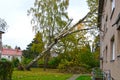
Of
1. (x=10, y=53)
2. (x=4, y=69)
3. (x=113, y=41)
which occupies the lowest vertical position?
(x=4, y=69)

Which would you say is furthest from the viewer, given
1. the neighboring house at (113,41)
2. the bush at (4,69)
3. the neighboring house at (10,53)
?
the neighboring house at (10,53)

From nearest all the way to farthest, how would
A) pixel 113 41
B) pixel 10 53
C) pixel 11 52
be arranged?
pixel 113 41, pixel 10 53, pixel 11 52

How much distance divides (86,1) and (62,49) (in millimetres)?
8775

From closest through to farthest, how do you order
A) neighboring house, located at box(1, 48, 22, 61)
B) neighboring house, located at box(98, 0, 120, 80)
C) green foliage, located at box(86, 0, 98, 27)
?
neighboring house, located at box(98, 0, 120, 80) → green foliage, located at box(86, 0, 98, 27) → neighboring house, located at box(1, 48, 22, 61)

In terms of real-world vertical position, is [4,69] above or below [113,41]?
below

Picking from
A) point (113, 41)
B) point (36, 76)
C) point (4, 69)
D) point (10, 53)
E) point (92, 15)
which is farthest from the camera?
point (10, 53)

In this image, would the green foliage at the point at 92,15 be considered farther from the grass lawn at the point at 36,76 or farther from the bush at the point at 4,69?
the bush at the point at 4,69

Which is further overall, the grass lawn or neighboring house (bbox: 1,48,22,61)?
neighboring house (bbox: 1,48,22,61)

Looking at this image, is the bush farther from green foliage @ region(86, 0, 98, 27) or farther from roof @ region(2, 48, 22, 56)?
roof @ region(2, 48, 22, 56)

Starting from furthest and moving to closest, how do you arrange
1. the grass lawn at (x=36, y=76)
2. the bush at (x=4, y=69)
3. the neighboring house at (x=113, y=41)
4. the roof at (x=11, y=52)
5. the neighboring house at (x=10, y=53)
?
the roof at (x=11, y=52) → the neighboring house at (x=10, y=53) → the grass lawn at (x=36, y=76) → the bush at (x=4, y=69) → the neighboring house at (x=113, y=41)

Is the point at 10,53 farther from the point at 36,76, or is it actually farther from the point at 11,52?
the point at 36,76

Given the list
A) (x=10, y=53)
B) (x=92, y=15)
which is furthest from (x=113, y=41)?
(x=10, y=53)

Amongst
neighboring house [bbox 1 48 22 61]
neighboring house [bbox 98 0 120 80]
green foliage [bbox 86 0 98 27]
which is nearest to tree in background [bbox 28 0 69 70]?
green foliage [bbox 86 0 98 27]

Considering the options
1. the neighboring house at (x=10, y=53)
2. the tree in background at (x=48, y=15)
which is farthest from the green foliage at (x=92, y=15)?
the neighboring house at (x=10, y=53)
